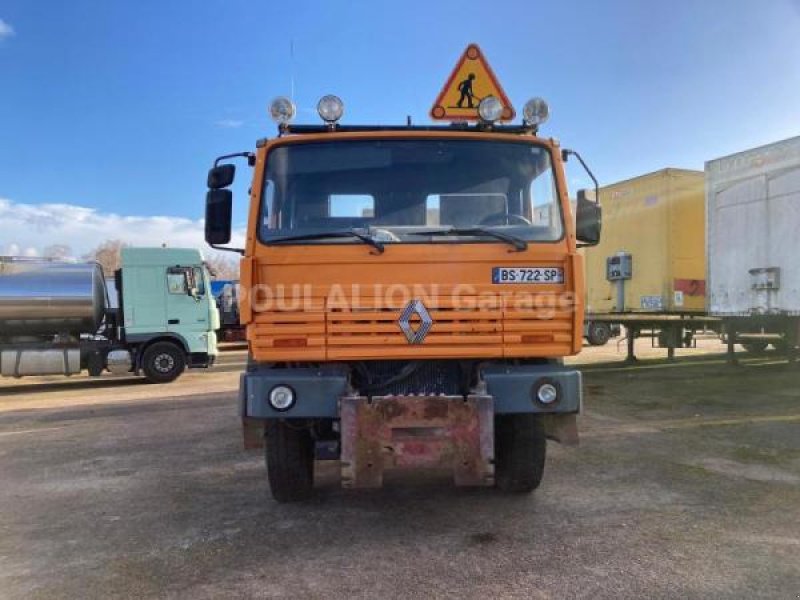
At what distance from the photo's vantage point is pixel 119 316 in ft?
45.5

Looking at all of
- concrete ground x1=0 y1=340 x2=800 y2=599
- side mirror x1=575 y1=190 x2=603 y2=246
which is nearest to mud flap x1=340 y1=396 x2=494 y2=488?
concrete ground x1=0 y1=340 x2=800 y2=599

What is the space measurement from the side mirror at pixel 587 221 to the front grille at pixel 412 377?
128 cm

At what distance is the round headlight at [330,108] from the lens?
4.51 m

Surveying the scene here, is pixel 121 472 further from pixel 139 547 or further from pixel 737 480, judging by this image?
pixel 737 480

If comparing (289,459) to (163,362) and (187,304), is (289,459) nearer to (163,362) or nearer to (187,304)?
(187,304)

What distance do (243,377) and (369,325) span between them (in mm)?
924

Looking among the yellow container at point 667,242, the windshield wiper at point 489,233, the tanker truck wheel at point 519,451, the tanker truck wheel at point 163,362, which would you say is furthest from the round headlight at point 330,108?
the tanker truck wheel at point 163,362

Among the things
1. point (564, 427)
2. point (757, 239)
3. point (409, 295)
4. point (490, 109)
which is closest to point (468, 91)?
point (490, 109)

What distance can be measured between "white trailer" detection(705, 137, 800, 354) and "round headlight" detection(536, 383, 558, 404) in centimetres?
723

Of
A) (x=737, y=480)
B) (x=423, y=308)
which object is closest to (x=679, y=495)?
(x=737, y=480)

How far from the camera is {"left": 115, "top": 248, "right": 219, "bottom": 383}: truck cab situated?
13281 mm

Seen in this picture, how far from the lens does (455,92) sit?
5406mm

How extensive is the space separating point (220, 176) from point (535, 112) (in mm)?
2346

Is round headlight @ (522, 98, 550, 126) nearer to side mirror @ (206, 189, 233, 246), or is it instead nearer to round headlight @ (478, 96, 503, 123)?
round headlight @ (478, 96, 503, 123)
